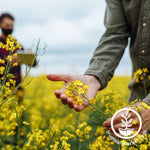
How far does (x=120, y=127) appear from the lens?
1307 millimetres

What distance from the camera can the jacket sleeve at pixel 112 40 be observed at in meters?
1.86

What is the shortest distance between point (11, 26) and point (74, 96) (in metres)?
3.41

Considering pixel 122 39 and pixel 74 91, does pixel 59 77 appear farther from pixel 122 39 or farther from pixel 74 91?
pixel 122 39

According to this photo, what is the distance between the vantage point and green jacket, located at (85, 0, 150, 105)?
5.88 feet

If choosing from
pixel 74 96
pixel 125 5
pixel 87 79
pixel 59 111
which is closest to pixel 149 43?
pixel 125 5

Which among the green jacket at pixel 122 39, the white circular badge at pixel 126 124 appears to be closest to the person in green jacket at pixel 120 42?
the green jacket at pixel 122 39

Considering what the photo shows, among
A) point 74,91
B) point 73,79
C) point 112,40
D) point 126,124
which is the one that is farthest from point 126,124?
point 112,40

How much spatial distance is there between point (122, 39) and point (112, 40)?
73mm

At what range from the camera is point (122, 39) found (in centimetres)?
197

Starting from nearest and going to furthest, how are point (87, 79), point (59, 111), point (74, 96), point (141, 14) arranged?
point (74, 96) < point (87, 79) < point (141, 14) < point (59, 111)

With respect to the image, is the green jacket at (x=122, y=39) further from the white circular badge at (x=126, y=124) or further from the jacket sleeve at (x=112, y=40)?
the white circular badge at (x=126, y=124)

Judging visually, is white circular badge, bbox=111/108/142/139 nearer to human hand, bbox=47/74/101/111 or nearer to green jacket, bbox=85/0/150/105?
human hand, bbox=47/74/101/111

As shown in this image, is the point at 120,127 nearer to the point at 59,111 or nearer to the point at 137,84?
the point at 137,84

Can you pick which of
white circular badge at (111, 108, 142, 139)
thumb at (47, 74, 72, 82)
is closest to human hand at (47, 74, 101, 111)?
thumb at (47, 74, 72, 82)
